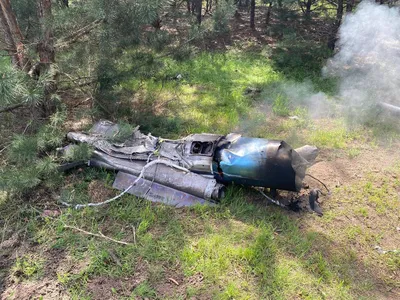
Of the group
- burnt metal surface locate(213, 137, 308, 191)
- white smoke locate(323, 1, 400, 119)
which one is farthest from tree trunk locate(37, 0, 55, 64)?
white smoke locate(323, 1, 400, 119)

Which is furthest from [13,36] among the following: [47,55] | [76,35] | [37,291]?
[37,291]

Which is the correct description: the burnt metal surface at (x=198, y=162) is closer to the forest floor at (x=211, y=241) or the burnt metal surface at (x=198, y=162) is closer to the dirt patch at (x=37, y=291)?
the forest floor at (x=211, y=241)

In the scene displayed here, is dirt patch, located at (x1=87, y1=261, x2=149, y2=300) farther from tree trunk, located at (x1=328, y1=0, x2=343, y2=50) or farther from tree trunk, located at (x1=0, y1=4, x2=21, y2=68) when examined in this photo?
tree trunk, located at (x1=328, y1=0, x2=343, y2=50)

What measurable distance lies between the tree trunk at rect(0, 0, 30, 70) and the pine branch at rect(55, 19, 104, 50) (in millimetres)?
405

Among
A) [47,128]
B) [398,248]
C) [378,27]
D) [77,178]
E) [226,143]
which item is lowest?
[398,248]

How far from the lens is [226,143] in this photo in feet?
10.6

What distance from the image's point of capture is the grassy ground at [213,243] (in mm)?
2357

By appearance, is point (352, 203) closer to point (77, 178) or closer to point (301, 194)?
point (301, 194)

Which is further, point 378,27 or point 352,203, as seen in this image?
point 378,27

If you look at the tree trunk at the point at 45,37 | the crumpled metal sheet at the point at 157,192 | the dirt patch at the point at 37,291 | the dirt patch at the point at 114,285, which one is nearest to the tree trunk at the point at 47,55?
the tree trunk at the point at 45,37

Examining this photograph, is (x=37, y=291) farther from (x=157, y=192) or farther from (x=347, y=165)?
(x=347, y=165)

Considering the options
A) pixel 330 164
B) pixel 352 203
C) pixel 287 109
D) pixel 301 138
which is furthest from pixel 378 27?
pixel 352 203

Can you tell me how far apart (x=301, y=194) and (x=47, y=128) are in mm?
2797

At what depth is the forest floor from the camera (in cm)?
236
